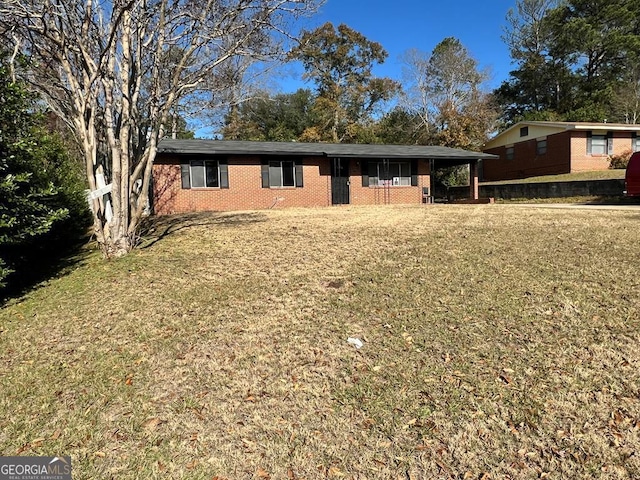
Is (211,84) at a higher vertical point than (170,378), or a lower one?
higher

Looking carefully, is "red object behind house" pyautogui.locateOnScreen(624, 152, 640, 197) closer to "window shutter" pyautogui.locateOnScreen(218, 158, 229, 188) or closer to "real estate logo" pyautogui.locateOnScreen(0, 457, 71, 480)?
"window shutter" pyautogui.locateOnScreen(218, 158, 229, 188)

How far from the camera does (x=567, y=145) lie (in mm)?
23750

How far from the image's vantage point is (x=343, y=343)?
4004mm

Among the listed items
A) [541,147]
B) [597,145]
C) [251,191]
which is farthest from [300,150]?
[597,145]

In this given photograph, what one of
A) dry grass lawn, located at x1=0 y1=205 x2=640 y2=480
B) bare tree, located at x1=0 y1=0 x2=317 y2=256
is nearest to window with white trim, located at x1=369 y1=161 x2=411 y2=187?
bare tree, located at x1=0 y1=0 x2=317 y2=256

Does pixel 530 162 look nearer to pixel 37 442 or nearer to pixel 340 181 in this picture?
pixel 340 181

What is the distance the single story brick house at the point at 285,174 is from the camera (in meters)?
15.2

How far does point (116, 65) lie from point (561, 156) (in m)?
23.6

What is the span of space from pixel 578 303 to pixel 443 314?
1452mm

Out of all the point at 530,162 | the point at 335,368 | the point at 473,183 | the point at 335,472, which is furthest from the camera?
the point at 530,162

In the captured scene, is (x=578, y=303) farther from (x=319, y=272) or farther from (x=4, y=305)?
(x=4, y=305)

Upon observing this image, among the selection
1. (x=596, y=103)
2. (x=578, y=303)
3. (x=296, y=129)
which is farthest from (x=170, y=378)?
(x=596, y=103)

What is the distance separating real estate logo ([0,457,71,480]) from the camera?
2.66m

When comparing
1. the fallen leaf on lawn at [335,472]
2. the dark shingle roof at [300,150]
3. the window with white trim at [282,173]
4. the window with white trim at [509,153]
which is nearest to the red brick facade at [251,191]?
the window with white trim at [282,173]
